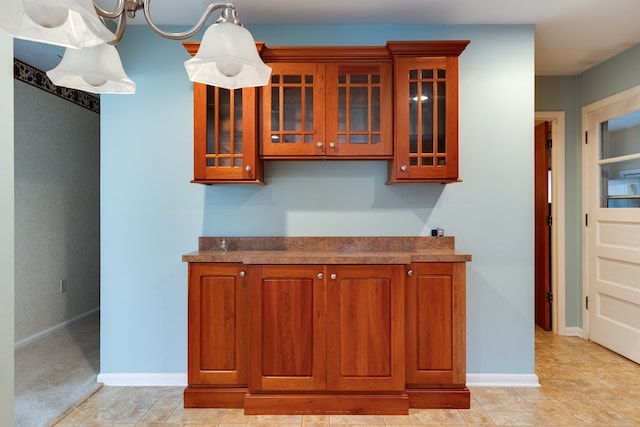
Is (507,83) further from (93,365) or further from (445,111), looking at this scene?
(93,365)

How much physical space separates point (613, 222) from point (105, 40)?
3.89 meters

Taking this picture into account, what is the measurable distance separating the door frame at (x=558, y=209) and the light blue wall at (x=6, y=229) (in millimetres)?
3996

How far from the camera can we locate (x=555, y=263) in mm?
3770

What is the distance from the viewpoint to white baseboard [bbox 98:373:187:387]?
2693mm

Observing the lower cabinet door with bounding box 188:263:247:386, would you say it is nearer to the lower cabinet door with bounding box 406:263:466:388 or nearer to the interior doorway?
the lower cabinet door with bounding box 406:263:466:388

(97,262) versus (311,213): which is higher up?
(311,213)

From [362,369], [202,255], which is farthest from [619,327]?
[202,255]

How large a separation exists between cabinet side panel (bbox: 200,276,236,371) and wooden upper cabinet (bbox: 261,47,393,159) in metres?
0.86

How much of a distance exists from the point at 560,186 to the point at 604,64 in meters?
1.11

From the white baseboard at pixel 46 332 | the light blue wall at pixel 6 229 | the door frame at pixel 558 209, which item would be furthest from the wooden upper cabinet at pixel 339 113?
the white baseboard at pixel 46 332

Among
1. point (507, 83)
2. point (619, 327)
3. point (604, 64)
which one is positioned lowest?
point (619, 327)

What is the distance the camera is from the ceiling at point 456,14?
2.45 meters

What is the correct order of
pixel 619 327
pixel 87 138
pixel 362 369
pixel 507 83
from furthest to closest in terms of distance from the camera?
pixel 87 138 < pixel 619 327 < pixel 507 83 < pixel 362 369

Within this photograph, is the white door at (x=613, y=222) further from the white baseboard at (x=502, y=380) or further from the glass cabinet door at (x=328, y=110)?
the glass cabinet door at (x=328, y=110)
